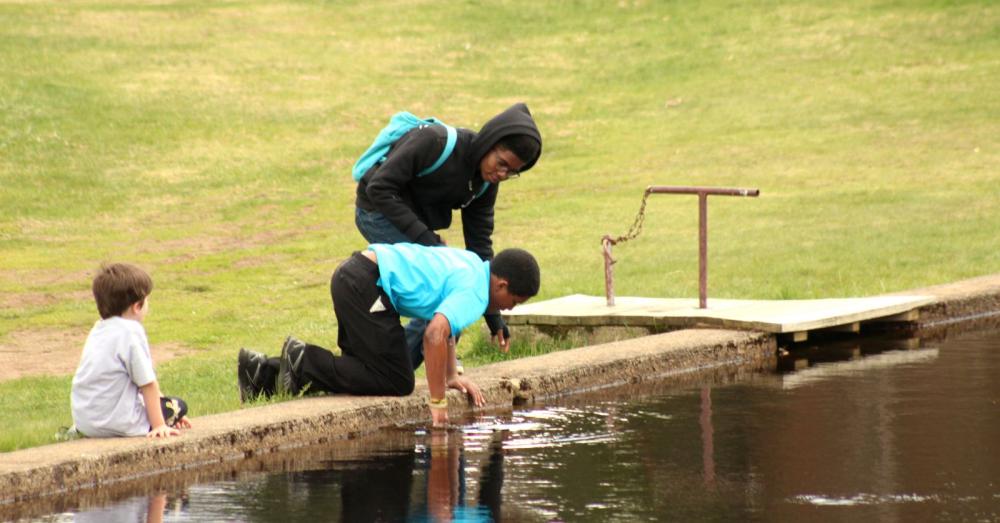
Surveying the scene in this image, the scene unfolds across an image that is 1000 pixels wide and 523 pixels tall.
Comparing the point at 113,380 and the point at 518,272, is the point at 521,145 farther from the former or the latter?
the point at 113,380

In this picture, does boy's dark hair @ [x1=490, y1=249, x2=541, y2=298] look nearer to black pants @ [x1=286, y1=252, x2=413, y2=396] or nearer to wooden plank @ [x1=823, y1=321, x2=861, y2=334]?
black pants @ [x1=286, y1=252, x2=413, y2=396]

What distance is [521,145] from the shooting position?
8.30 metres

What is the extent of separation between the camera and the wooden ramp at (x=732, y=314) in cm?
1043

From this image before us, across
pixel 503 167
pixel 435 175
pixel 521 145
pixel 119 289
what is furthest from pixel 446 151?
pixel 119 289

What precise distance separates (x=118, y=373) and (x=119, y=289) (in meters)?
0.35

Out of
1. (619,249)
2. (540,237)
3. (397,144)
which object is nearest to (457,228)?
(540,237)

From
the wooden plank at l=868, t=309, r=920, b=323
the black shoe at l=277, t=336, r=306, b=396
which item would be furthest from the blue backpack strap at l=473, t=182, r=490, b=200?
the wooden plank at l=868, t=309, r=920, b=323

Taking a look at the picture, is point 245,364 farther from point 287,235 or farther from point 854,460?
point 287,235

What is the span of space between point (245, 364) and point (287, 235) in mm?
12087

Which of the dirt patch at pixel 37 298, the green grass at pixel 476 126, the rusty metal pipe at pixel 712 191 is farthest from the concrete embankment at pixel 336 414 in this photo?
the dirt patch at pixel 37 298

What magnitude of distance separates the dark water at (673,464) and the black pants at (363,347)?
29 centimetres

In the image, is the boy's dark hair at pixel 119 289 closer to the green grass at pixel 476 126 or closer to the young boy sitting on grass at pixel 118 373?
the young boy sitting on grass at pixel 118 373

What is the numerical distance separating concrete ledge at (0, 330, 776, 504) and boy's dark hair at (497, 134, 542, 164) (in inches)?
48.1

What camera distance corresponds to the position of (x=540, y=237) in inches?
784
